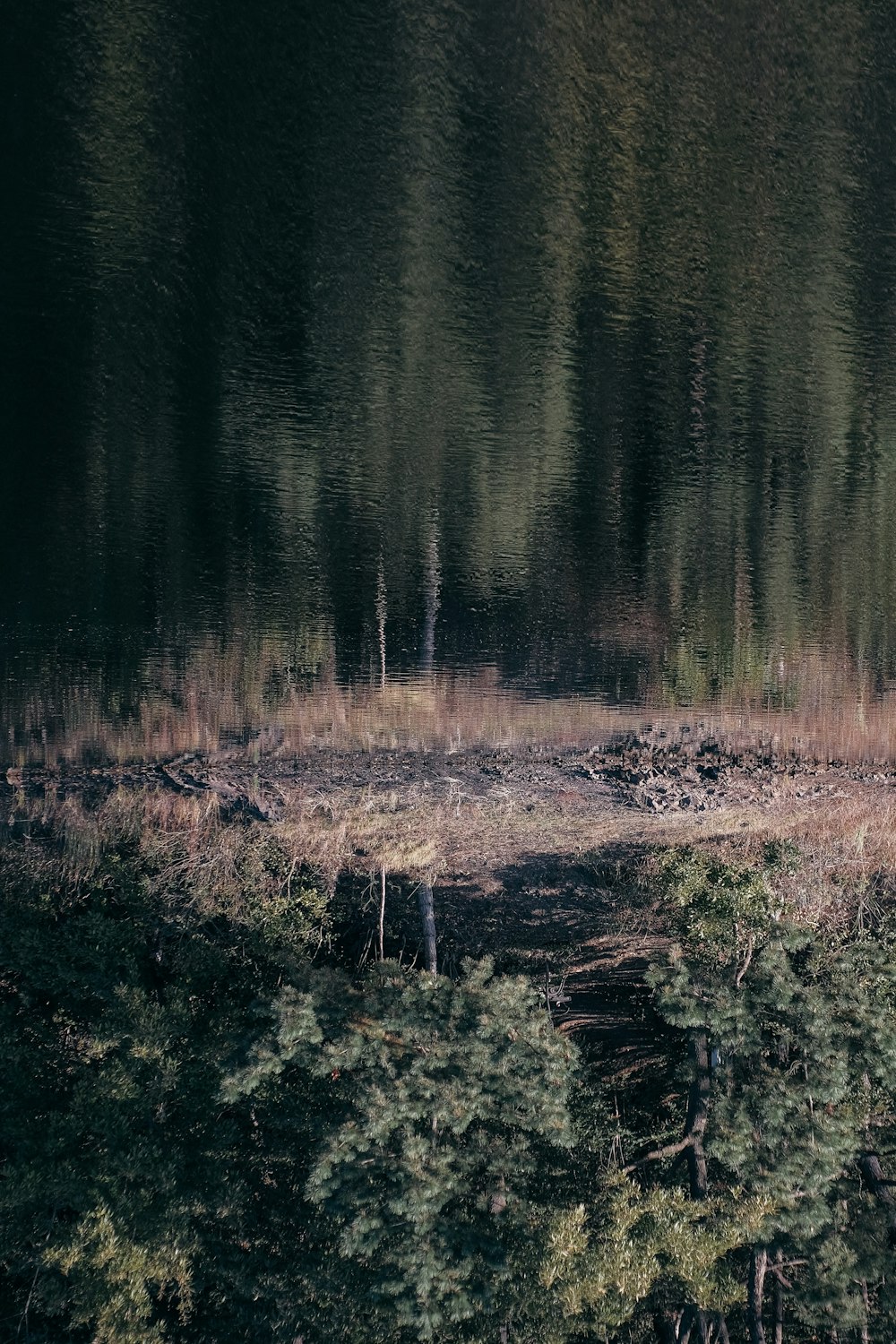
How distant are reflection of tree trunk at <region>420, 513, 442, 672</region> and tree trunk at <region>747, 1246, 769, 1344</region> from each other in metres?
7.46

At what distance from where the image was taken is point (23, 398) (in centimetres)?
535

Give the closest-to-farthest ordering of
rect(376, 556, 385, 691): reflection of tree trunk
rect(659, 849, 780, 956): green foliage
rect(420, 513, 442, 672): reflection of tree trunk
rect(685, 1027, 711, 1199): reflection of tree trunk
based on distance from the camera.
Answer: rect(420, 513, 442, 672): reflection of tree trunk
rect(376, 556, 385, 691): reflection of tree trunk
rect(685, 1027, 711, 1199): reflection of tree trunk
rect(659, 849, 780, 956): green foliage

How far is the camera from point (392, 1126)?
293 inches

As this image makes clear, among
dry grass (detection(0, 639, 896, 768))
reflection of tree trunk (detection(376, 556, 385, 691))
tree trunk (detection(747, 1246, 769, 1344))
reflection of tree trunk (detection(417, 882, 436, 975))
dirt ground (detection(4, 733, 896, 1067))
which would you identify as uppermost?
reflection of tree trunk (detection(376, 556, 385, 691))

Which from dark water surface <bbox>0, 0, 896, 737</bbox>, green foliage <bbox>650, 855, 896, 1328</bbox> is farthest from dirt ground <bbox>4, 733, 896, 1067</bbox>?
dark water surface <bbox>0, 0, 896, 737</bbox>

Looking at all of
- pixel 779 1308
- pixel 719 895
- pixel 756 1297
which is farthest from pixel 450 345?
pixel 779 1308

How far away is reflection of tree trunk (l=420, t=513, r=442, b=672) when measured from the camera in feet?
Answer: 20.7

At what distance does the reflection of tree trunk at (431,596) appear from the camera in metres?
6.30

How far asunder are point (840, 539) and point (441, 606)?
11.2 feet

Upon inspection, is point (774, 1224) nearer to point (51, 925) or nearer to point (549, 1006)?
point (549, 1006)

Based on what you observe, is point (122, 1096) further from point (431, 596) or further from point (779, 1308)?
point (779, 1308)

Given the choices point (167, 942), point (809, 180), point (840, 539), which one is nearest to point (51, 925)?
point (167, 942)

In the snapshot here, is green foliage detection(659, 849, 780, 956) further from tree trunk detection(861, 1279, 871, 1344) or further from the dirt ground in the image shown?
tree trunk detection(861, 1279, 871, 1344)

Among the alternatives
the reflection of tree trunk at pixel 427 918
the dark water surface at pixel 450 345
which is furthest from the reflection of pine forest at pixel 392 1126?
the dark water surface at pixel 450 345
